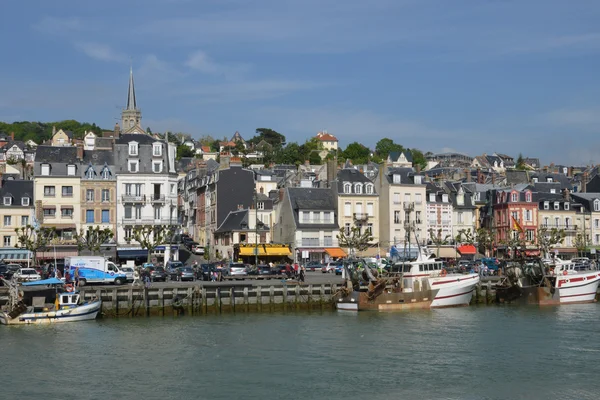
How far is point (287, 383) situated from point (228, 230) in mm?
53265

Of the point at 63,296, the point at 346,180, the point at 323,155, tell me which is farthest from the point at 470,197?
the point at 323,155

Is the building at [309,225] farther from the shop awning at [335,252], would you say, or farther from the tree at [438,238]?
the tree at [438,238]

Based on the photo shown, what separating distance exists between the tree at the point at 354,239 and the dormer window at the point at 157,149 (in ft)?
Result: 59.8

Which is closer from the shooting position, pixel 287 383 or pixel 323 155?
pixel 287 383

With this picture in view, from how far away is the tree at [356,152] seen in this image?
566ft

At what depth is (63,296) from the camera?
4497cm

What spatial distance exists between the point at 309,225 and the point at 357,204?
644 centimetres

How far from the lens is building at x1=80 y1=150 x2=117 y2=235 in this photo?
73688 mm

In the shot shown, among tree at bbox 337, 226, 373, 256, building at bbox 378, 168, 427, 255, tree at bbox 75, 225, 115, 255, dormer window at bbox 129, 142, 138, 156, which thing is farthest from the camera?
building at bbox 378, 168, 427, 255

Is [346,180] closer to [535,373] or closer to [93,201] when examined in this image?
[93,201]

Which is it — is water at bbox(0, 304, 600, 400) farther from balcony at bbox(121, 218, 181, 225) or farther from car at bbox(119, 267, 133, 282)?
balcony at bbox(121, 218, 181, 225)

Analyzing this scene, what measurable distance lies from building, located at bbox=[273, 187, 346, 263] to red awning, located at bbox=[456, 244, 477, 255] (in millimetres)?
13770

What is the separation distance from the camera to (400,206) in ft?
276

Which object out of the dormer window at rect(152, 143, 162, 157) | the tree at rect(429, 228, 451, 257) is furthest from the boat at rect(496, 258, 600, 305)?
the dormer window at rect(152, 143, 162, 157)
